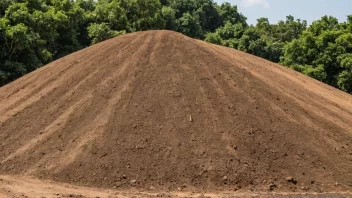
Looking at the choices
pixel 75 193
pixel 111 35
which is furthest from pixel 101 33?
pixel 75 193

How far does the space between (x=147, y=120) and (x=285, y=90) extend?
14.7 ft

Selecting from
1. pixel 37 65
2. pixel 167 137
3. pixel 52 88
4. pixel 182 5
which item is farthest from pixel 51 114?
pixel 182 5

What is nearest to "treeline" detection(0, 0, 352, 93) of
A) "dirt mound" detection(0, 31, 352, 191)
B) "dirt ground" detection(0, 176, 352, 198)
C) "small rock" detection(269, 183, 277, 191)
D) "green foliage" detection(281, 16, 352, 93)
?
"green foliage" detection(281, 16, 352, 93)

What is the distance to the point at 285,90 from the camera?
1272 centimetres

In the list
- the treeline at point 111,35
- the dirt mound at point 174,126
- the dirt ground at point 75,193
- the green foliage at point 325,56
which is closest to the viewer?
the dirt ground at point 75,193

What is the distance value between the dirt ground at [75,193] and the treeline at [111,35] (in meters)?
11.6

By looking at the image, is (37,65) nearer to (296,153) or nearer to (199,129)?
(199,129)

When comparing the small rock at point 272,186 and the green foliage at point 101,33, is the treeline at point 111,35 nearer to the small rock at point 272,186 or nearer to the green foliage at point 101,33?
the green foliage at point 101,33

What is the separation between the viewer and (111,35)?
2617 cm

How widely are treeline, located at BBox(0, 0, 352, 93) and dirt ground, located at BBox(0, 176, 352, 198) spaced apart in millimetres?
11604

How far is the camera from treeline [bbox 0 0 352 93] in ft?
66.5

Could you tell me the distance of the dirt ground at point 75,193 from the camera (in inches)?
320

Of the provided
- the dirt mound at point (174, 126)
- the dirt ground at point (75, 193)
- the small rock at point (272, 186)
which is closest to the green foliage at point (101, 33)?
the dirt mound at point (174, 126)

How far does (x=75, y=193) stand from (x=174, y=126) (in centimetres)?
300
